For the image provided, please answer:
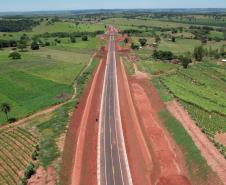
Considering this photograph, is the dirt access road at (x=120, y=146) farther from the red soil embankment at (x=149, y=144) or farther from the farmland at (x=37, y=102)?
the farmland at (x=37, y=102)

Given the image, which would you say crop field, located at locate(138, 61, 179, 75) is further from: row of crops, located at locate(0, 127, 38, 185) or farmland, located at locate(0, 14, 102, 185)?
row of crops, located at locate(0, 127, 38, 185)

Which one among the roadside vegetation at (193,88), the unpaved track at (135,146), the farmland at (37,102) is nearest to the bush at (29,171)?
the farmland at (37,102)

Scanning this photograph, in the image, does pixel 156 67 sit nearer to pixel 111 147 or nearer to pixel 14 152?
pixel 111 147

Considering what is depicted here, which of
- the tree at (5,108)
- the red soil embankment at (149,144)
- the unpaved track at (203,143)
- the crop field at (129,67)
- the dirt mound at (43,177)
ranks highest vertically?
the tree at (5,108)

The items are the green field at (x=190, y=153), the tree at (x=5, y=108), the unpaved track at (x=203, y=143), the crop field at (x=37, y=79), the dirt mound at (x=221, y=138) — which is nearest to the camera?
the green field at (x=190, y=153)

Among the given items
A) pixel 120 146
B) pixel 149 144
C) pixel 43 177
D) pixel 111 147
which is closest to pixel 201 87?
pixel 149 144

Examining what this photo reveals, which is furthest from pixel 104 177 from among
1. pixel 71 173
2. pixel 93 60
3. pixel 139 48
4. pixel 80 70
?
pixel 139 48

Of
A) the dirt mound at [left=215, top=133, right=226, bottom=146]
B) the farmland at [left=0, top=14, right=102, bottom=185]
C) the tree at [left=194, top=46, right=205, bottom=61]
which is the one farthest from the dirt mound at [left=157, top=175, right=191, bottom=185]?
the tree at [left=194, top=46, right=205, bottom=61]
